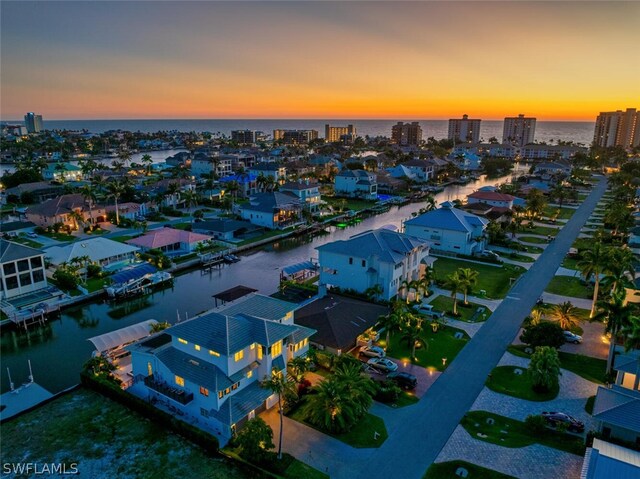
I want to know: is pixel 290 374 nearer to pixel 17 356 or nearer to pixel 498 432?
pixel 498 432

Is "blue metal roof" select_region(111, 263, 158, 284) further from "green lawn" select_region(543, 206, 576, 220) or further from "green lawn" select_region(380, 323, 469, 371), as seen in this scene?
"green lawn" select_region(543, 206, 576, 220)

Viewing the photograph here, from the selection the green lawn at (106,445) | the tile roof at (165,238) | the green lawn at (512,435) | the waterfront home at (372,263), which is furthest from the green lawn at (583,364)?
the tile roof at (165,238)

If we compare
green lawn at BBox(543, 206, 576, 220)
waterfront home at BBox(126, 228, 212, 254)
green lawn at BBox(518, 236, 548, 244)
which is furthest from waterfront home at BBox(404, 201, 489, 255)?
waterfront home at BBox(126, 228, 212, 254)

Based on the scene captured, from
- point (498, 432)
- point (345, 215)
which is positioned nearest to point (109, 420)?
point (498, 432)

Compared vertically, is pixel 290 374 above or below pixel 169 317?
above

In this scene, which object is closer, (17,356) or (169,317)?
(17,356)

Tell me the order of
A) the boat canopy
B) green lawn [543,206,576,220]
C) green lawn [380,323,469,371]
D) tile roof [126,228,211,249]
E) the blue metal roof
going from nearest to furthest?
green lawn [380,323,469,371]
the boat canopy
the blue metal roof
tile roof [126,228,211,249]
green lawn [543,206,576,220]

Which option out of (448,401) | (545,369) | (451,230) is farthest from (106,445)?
(451,230)
